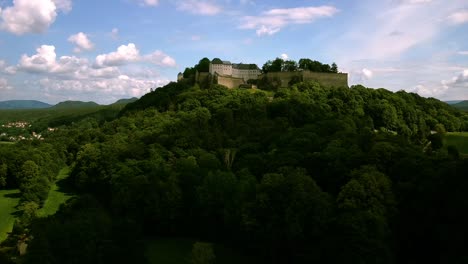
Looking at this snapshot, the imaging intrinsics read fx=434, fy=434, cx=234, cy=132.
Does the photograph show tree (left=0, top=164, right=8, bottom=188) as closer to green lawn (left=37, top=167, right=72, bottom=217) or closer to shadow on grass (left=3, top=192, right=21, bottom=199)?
shadow on grass (left=3, top=192, right=21, bottom=199)

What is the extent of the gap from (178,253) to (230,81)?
221 feet

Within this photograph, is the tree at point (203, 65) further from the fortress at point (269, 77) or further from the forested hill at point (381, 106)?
the forested hill at point (381, 106)

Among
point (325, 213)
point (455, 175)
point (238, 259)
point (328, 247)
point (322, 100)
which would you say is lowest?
point (238, 259)

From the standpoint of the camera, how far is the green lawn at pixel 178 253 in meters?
32.9

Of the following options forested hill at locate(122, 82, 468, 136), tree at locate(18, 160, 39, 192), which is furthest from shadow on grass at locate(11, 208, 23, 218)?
forested hill at locate(122, 82, 468, 136)

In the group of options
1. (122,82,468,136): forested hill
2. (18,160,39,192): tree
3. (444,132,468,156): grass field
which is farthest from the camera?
(122,82,468,136): forested hill

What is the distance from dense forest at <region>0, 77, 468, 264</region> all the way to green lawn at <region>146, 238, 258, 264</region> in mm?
1039

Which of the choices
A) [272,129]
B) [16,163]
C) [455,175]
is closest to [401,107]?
[272,129]

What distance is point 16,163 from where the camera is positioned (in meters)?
67.7

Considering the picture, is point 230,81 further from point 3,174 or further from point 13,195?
point 13,195

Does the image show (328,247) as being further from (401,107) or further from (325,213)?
(401,107)

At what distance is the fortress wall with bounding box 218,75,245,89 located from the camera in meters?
96.8

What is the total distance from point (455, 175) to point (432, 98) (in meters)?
82.7

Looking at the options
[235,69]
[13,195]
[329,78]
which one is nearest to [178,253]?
[13,195]
